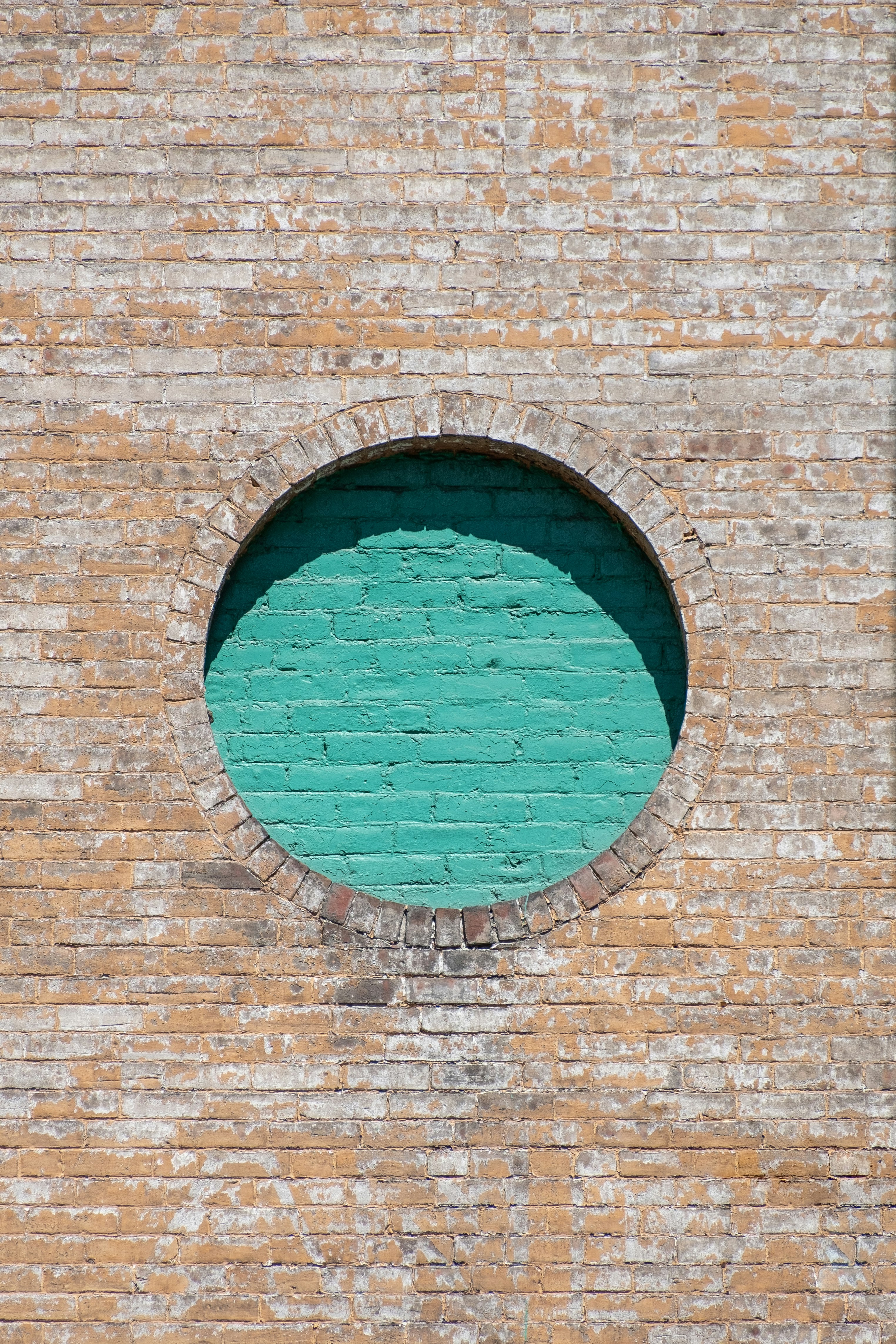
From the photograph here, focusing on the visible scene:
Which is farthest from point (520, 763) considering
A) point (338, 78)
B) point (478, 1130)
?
point (338, 78)

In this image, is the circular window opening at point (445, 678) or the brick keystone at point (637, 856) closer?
the brick keystone at point (637, 856)

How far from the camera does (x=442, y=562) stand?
4.38 m

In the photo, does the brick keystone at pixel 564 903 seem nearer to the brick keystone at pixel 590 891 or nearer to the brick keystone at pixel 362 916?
the brick keystone at pixel 590 891

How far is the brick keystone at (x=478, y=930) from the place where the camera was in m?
4.07

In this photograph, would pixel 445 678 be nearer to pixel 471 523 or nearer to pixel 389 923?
pixel 471 523

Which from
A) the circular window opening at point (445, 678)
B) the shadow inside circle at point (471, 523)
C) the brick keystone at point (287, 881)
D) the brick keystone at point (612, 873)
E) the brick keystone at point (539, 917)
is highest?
the shadow inside circle at point (471, 523)

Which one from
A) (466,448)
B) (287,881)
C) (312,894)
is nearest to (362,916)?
(312,894)

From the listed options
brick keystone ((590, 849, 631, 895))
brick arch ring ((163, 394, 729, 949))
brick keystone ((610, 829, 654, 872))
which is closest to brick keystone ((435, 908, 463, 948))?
brick arch ring ((163, 394, 729, 949))

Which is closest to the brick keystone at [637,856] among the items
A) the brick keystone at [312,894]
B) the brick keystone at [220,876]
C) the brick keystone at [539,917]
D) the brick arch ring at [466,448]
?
the brick arch ring at [466,448]

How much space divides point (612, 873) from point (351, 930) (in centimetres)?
96

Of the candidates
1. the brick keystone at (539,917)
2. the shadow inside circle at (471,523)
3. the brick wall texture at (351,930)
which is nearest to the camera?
the brick wall texture at (351,930)

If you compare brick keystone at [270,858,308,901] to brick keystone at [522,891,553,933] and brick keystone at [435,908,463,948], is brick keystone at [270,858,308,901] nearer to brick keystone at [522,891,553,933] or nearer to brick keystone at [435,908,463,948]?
brick keystone at [435,908,463,948]

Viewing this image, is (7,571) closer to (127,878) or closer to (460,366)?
(127,878)

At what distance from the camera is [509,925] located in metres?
4.09
